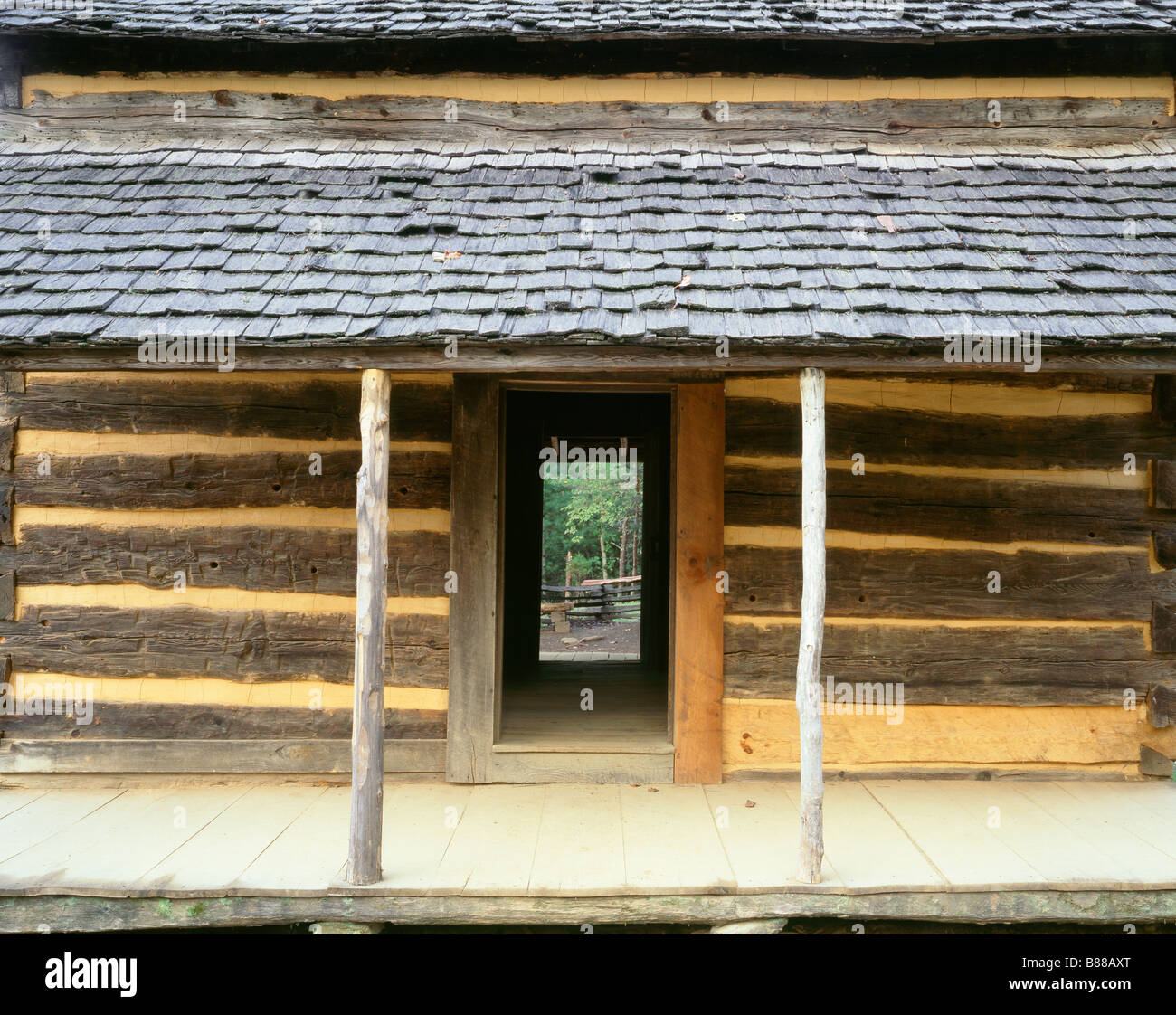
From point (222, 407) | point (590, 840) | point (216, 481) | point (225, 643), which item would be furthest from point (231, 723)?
point (590, 840)

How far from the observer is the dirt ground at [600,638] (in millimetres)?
13648

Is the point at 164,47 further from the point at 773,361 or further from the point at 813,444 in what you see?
the point at 813,444

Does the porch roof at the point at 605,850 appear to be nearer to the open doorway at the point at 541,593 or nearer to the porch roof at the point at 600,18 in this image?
the open doorway at the point at 541,593

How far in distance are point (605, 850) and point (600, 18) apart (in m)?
4.52

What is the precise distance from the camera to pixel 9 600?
4.59 metres

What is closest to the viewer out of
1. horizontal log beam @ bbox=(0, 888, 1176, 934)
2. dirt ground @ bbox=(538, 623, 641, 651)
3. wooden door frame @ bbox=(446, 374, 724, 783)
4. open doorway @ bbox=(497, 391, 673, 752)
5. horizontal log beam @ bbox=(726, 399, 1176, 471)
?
horizontal log beam @ bbox=(0, 888, 1176, 934)

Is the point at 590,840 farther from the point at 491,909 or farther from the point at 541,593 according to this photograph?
the point at 541,593

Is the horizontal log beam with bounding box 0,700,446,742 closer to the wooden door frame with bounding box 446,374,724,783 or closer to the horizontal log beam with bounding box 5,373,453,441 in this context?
the wooden door frame with bounding box 446,374,724,783

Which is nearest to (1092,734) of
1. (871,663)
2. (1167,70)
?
(871,663)

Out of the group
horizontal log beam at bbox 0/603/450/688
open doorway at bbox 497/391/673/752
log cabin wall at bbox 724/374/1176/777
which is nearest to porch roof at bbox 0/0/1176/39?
log cabin wall at bbox 724/374/1176/777

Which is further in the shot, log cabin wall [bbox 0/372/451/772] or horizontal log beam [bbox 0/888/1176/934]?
log cabin wall [bbox 0/372/451/772]

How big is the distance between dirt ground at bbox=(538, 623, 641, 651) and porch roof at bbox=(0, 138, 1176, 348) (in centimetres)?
924

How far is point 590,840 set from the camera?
383 cm

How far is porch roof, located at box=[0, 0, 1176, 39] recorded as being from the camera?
4.57 meters
